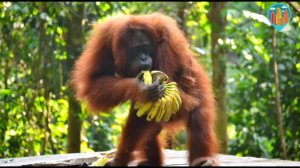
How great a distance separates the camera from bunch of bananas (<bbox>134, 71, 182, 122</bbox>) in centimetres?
311

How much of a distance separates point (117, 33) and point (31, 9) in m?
2.18

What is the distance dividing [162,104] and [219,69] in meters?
2.86

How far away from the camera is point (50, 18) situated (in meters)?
5.51

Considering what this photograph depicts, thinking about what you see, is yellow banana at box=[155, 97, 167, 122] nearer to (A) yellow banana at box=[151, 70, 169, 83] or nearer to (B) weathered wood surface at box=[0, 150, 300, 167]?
(A) yellow banana at box=[151, 70, 169, 83]

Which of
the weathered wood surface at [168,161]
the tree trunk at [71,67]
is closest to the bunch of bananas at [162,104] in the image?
the weathered wood surface at [168,161]

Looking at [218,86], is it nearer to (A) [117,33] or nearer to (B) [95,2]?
(B) [95,2]

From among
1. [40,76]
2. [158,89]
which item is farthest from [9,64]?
[158,89]

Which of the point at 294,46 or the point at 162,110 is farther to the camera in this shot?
the point at 294,46

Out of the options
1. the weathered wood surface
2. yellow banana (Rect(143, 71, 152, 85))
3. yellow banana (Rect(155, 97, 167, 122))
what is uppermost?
yellow banana (Rect(143, 71, 152, 85))

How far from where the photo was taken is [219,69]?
591cm

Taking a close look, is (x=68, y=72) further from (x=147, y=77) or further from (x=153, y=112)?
(x=153, y=112)

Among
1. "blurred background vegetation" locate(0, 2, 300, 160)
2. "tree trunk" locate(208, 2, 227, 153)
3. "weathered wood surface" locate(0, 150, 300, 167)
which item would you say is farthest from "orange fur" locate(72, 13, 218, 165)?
"tree trunk" locate(208, 2, 227, 153)

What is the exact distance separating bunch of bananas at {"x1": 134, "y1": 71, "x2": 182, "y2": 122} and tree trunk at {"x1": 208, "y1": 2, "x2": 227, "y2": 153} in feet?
8.51

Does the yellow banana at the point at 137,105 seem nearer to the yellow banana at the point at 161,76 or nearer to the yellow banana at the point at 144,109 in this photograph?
the yellow banana at the point at 144,109
